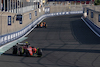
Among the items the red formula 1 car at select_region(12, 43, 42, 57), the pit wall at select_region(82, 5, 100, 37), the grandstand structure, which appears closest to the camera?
the red formula 1 car at select_region(12, 43, 42, 57)

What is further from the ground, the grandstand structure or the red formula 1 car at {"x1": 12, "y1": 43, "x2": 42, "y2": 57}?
the grandstand structure

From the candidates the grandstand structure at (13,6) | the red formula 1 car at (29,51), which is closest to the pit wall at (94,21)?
the grandstand structure at (13,6)

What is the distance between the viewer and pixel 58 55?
2377cm

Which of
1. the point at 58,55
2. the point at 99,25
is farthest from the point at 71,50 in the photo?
the point at 99,25

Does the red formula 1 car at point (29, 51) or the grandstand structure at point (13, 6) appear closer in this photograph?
the red formula 1 car at point (29, 51)

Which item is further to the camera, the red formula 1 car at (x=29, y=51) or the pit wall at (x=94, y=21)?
the pit wall at (x=94, y=21)

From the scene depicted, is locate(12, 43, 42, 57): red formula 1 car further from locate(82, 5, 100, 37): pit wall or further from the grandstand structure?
locate(82, 5, 100, 37): pit wall

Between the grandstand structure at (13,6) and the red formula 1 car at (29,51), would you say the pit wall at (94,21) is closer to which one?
the grandstand structure at (13,6)

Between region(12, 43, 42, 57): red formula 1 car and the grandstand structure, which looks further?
the grandstand structure

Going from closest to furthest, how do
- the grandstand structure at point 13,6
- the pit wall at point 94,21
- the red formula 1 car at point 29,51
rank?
the red formula 1 car at point 29,51 → the grandstand structure at point 13,6 → the pit wall at point 94,21

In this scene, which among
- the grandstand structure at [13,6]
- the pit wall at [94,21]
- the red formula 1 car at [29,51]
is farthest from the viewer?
the pit wall at [94,21]

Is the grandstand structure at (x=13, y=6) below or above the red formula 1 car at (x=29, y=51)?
above

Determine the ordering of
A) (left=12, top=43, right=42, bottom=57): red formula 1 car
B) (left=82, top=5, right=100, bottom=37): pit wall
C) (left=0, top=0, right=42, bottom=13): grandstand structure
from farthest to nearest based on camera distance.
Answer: (left=82, top=5, right=100, bottom=37): pit wall, (left=0, top=0, right=42, bottom=13): grandstand structure, (left=12, top=43, right=42, bottom=57): red formula 1 car

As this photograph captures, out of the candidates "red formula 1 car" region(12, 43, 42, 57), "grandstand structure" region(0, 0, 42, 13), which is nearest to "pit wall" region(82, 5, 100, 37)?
"grandstand structure" region(0, 0, 42, 13)
